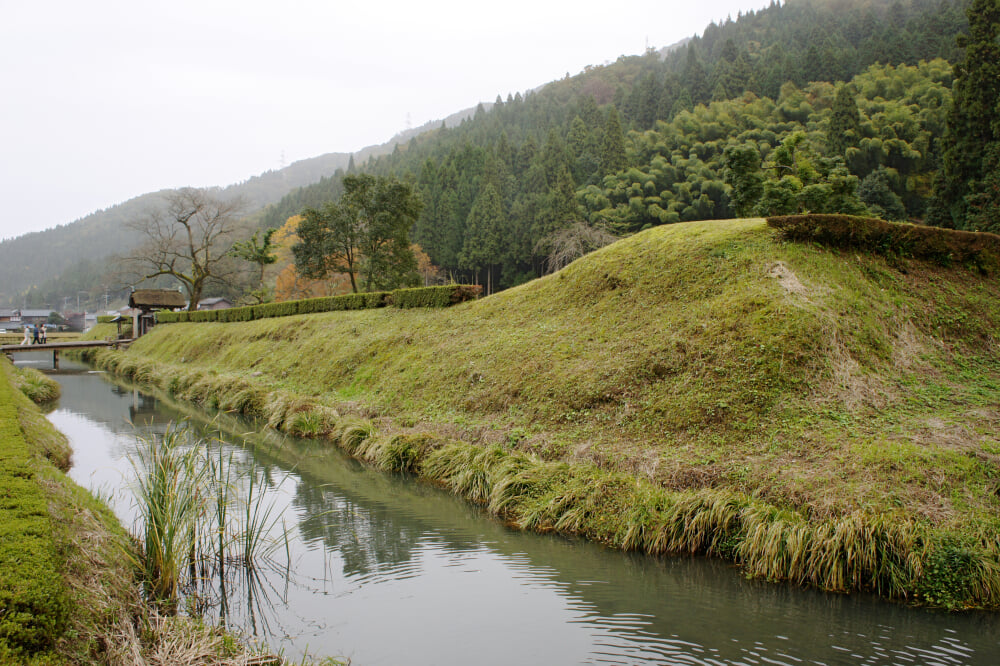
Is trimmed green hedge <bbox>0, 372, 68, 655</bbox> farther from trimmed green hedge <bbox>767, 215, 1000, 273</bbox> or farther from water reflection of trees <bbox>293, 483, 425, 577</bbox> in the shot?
trimmed green hedge <bbox>767, 215, 1000, 273</bbox>

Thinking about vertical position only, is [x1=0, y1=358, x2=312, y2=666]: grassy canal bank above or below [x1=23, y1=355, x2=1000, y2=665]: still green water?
above

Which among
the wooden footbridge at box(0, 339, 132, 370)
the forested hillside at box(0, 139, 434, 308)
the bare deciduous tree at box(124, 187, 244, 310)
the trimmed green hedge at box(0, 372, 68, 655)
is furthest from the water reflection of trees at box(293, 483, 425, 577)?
the forested hillside at box(0, 139, 434, 308)

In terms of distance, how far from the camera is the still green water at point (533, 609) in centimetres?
420

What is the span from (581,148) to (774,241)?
47603 mm

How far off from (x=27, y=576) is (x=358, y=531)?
12.6 feet

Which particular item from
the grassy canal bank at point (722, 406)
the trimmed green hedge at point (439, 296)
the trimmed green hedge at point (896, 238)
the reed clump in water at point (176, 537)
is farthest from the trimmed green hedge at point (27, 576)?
the trimmed green hedge at point (439, 296)

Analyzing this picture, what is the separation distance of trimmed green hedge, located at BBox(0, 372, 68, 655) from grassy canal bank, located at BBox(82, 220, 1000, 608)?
460cm

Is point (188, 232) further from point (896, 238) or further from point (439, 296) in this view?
point (896, 238)

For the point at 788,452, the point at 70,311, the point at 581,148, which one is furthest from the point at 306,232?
the point at 70,311

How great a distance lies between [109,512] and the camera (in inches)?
246

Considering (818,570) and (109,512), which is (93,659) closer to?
(109,512)

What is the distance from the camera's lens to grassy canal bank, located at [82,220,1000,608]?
5.45 metres

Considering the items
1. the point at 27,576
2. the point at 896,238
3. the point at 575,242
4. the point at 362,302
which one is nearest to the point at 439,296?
the point at 362,302

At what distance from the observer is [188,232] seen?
40062mm
